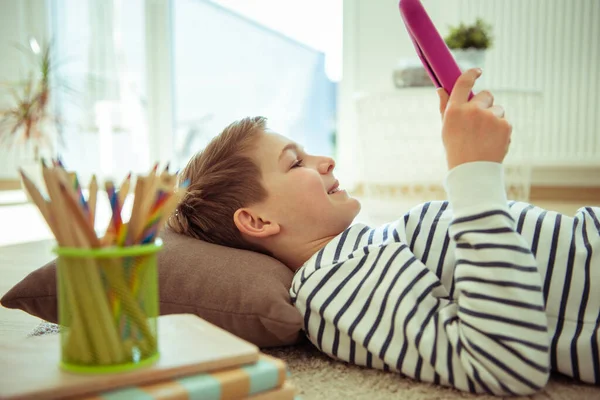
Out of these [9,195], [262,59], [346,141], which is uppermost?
[262,59]

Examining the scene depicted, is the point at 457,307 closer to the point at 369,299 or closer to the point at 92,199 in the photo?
the point at 369,299

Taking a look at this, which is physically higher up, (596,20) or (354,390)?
(596,20)

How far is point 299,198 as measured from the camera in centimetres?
87

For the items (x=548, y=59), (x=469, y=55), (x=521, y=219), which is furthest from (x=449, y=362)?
(x=548, y=59)

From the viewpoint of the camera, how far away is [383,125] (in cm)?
257

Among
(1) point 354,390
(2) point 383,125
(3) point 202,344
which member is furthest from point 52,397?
(2) point 383,125

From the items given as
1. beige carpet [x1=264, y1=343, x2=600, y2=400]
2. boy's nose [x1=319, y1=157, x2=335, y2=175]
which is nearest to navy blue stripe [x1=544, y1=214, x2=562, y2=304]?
beige carpet [x1=264, y1=343, x2=600, y2=400]

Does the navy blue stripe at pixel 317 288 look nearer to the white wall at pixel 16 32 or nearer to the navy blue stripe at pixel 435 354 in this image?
the navy blue stripe at pixel 435 354

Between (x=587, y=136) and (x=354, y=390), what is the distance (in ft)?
9.11

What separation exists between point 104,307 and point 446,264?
46 cm

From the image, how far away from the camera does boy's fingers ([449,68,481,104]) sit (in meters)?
0.74

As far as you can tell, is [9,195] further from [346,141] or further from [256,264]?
[256,264]

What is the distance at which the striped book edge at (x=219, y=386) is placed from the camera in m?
0.50

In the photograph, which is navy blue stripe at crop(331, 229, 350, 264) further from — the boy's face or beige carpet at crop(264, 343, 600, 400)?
beige carpet at crop(264, 343, 600, 400)
